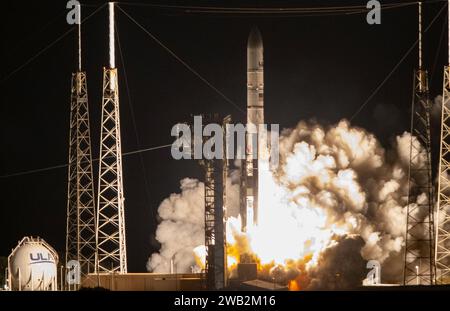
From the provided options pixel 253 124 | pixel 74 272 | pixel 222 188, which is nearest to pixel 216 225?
pixel 222 188

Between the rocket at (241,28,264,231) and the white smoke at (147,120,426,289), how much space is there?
4.72 ft

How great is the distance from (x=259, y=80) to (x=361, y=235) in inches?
424

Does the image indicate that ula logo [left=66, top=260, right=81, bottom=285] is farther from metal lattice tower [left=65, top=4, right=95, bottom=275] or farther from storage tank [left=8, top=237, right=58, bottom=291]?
storage tank [left=8, top=237, right=58, bottom=291]

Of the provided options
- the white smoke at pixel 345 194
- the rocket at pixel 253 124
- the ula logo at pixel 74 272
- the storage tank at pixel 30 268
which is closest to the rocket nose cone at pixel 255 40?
the rocket at pixel 253 124

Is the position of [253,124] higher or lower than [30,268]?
higher

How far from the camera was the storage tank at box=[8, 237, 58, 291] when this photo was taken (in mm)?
61031

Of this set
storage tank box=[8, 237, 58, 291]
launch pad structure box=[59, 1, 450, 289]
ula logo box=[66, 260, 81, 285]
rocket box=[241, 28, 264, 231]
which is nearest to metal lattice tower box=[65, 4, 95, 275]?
launch pad structure box=[59, 1, 450, 289]

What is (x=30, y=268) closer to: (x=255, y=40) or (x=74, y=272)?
(x=74, y=272)

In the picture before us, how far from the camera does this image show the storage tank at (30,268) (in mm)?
61031

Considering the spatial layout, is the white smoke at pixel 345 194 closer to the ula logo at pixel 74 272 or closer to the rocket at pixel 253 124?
the rocket at pixel 253 124

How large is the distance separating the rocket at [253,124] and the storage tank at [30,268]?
43.0 ft

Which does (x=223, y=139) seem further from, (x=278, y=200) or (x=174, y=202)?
(x=174, y=202)

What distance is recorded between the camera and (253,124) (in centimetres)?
7012

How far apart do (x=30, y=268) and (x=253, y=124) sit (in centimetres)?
1547
